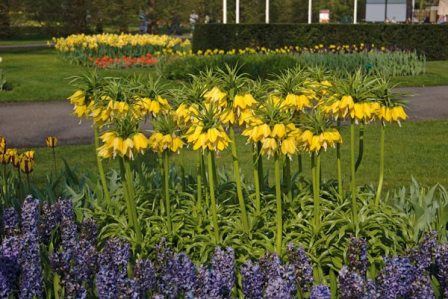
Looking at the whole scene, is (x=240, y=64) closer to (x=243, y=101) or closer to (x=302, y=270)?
(x=243, y=101)

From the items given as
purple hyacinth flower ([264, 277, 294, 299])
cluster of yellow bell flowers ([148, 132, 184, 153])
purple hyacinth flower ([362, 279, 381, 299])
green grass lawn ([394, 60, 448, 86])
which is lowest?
green grass lawn ([394, 60, 448, 86])

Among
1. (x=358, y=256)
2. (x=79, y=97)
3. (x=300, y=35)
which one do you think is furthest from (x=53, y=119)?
(x=300, y=35)

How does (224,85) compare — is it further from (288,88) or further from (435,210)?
(435,210)

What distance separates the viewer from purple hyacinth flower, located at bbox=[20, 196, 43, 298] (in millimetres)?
2959

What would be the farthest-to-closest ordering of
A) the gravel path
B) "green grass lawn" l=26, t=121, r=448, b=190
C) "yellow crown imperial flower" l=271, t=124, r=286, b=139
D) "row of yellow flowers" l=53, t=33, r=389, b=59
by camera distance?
1. "row of yellow flowers" l=53, t=33, r=389, b=59
2. the gravel path
3. "green grass lawn" l=26, t=121, r=448, b=190
4. "yellow crown imperial flower" l=271, t=124, r=286, b=139

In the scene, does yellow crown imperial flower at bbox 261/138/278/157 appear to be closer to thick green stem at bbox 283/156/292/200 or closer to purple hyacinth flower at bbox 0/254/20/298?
thick green stem at bbox 283/156/292/200

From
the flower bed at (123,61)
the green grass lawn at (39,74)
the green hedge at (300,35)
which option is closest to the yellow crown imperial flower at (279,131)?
the green grass lawn at (39,74)

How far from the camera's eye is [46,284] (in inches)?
133

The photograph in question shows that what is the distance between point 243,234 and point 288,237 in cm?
24

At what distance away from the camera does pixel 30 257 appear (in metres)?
3.16

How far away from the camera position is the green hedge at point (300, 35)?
68.3ft

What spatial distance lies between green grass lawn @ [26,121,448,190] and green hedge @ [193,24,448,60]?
37.4 feet

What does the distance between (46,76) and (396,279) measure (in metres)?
15.2

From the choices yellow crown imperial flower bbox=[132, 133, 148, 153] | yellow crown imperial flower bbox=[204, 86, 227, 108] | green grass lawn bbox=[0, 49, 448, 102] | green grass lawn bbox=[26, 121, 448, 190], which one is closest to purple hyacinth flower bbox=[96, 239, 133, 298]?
yellow crown imperial flower bbox=[132, 133, 148, 153]
